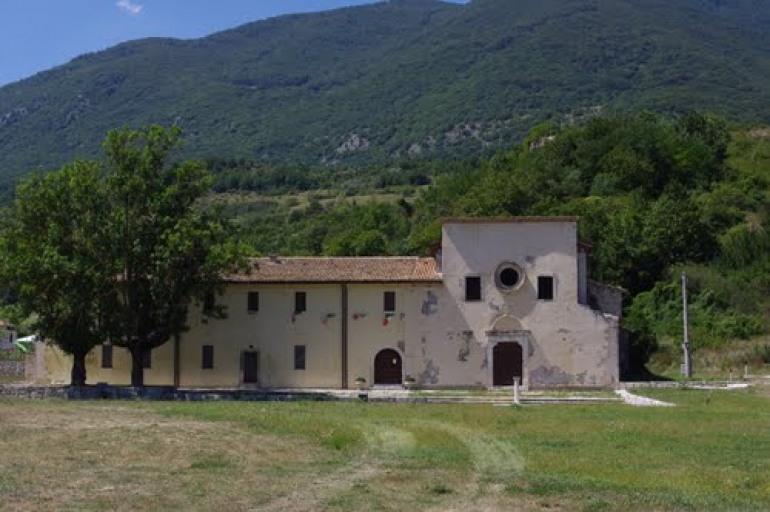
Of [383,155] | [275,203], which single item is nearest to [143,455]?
[275,203]

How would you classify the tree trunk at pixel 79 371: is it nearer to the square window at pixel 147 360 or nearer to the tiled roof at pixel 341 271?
the square window at pixel 147 360

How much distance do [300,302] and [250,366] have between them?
3792mm

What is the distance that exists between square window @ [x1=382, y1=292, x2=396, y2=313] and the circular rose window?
4.79 m

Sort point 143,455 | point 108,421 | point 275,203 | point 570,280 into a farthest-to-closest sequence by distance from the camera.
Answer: point 275,203 < point 570,280 < point 108,421 < point 143,455

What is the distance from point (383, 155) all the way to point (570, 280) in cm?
11573

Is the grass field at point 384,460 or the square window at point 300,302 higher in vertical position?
the square window at point 300,302

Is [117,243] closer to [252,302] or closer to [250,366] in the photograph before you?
[252,302]

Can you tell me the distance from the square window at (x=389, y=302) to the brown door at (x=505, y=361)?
197 inches

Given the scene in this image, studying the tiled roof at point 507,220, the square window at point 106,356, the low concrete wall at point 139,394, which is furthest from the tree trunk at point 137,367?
the tiled roof at point 507,220

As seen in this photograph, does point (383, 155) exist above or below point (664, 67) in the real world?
below

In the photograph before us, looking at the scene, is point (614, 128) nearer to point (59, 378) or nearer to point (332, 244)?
point (332, 244)

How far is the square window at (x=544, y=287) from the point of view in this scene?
49.1m

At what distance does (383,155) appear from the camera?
163 m

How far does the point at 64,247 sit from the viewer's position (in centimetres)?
4394
